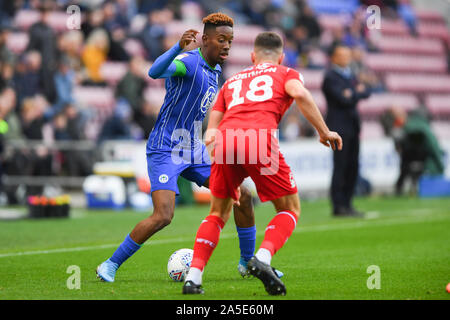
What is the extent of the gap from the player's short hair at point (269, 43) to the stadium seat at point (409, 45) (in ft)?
69.6

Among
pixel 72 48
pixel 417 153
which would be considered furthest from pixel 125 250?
pixel 417 153

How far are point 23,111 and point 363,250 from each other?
9.36 meters

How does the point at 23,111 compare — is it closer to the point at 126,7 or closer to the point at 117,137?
the point at 117,137

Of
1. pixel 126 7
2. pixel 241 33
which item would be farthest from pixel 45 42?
pixel 241 33

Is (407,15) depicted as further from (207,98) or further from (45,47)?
(207,98)

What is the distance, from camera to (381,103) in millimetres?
24672

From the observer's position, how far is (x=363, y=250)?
905 cm

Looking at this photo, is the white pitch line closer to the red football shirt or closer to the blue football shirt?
the blue football shirt

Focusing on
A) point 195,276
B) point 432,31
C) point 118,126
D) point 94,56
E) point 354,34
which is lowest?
point 195,276

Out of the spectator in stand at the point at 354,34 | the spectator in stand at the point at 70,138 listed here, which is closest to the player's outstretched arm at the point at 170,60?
the spectator in stand at the point at 70,138

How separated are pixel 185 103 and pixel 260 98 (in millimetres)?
1054

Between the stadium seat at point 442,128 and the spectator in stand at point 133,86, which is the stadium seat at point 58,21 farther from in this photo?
the stadium seat at point 442,128

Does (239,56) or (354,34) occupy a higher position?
(354,34)

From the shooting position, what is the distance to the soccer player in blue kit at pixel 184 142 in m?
6.65
